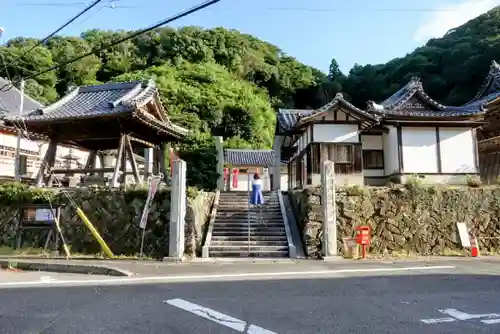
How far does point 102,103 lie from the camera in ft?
57.0

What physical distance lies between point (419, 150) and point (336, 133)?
172 inches

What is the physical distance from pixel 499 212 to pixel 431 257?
159 inches

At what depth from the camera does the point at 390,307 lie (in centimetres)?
661

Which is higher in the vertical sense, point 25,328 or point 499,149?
point 499,149

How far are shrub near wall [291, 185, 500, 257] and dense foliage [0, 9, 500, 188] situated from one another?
810 inches

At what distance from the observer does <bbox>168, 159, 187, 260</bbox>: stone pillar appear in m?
13.7

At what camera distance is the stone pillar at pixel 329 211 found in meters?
14.1

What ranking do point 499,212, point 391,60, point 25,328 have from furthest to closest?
point 391,60, point 499,212, point 25,328

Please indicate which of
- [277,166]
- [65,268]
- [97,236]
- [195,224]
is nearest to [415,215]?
[195,224]

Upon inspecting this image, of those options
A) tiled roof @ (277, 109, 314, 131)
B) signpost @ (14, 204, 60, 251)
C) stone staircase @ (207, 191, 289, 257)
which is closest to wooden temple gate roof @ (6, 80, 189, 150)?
signpost @ (14, 204, 60, 251)

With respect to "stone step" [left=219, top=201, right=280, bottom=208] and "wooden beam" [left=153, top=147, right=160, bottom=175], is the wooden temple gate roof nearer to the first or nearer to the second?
"wooden beam" [left=153, top=147, right=160, bottom=175]

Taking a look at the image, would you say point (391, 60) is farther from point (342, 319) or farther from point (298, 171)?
point (342, 319)

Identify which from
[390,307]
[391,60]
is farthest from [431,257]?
[391,60]

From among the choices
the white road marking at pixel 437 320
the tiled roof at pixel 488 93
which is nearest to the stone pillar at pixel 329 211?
the white road marking at pixel 437 320
